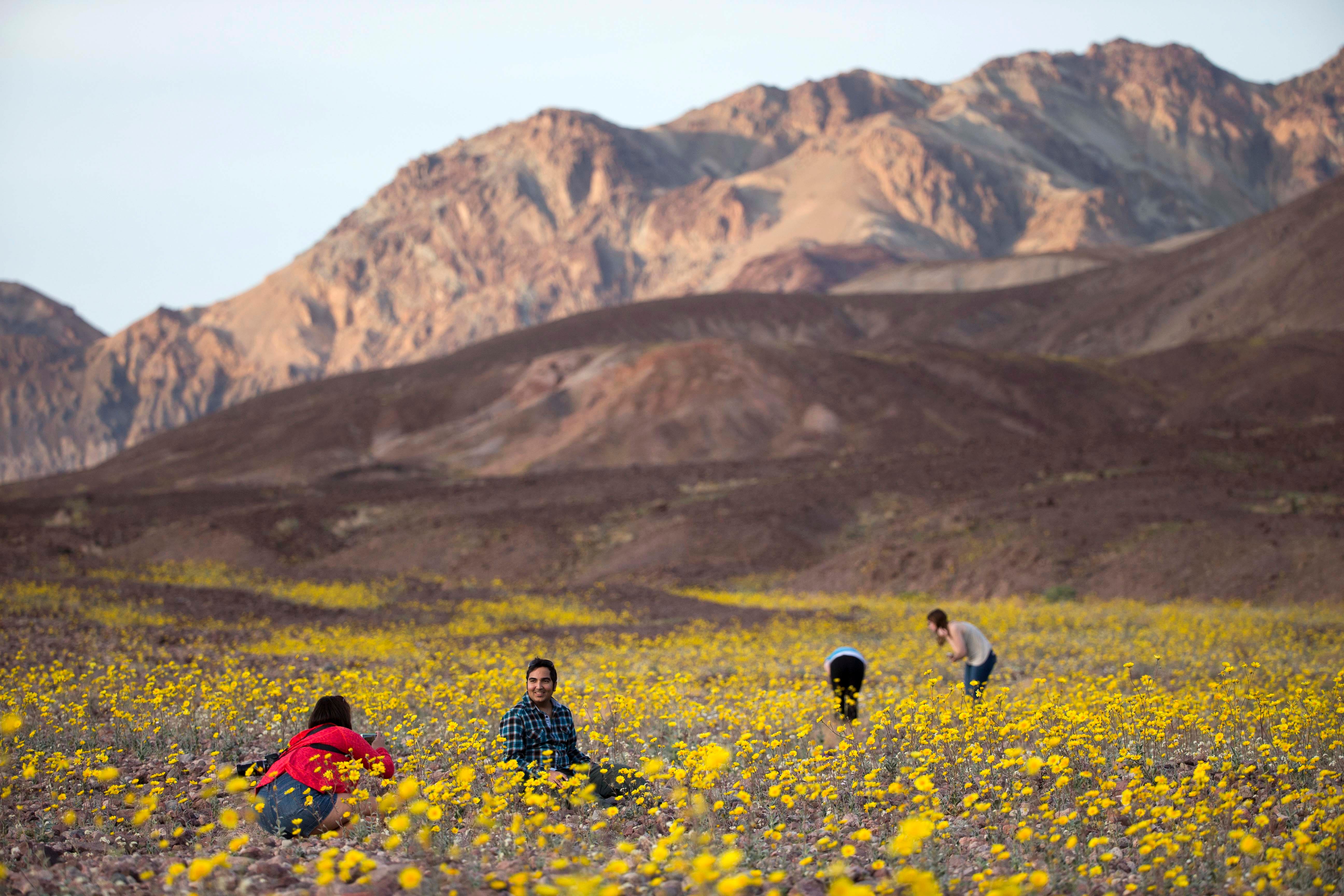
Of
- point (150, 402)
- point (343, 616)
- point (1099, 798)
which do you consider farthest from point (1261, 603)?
point (150, 402)

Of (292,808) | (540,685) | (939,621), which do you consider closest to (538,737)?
(540,685)

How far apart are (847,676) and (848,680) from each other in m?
0.04

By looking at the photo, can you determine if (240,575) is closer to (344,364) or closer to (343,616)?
(343,616)

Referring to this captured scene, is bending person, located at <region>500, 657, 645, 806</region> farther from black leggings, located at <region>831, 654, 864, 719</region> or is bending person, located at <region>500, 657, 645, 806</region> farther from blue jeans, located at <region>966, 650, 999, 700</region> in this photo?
blue jeans, located at <region>966, 650, 999, 700</region>

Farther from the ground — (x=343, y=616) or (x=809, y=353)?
(x=809, y=353)

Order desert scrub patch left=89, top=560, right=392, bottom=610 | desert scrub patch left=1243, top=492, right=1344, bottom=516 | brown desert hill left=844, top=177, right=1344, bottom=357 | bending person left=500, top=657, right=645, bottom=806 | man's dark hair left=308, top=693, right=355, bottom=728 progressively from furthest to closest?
brown desert hill left=844, top=177, right=1344, bottom=357
desert scrub patch left=1243, top=492, right=1344, bottom=516
desert scrub patch left=89, top=560, right=392, bottom=610
bending person left=500, top=657, right=645, bottom=806
man's dark hair left=308, top=693, right=355, bottom=728

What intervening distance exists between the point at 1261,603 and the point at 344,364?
179m

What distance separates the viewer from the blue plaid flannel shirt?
7316 millimetres

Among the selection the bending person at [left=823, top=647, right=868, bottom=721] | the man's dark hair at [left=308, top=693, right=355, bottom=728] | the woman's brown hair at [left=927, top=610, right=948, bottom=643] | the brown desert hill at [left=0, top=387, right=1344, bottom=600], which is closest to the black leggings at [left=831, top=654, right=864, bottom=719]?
the bending person at [left=823, top=647, right=868, bottom=721]

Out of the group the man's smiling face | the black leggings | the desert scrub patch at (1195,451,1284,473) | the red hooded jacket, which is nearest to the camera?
the red hooded jacket

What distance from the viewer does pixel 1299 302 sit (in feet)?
264

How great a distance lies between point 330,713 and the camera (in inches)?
272

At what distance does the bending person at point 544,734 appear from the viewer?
23.7 ft

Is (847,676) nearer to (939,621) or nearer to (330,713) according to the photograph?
(939,621)
